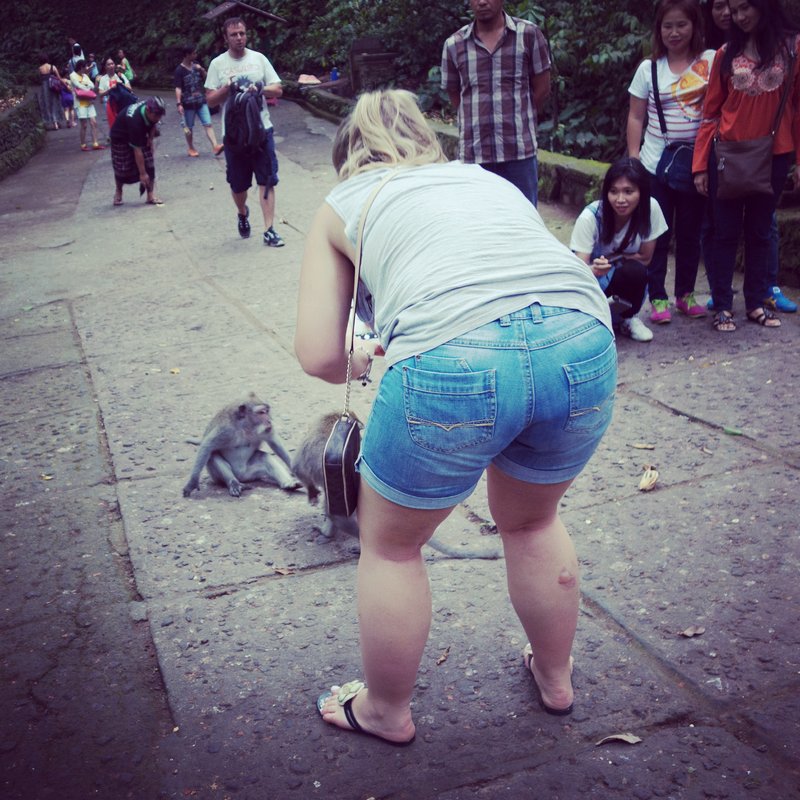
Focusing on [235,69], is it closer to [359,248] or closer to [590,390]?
[359,248]

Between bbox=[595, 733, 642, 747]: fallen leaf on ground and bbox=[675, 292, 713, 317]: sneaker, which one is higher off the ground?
bbox=[675, 292, 713, 317]: sneaker

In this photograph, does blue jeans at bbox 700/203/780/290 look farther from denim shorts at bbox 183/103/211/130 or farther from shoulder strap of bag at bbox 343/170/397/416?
denim shorts at bbox 183/103/211/130

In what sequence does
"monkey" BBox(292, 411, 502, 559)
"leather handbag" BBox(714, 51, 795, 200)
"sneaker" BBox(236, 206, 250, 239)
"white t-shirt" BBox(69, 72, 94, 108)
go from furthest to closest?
1. "white t-shirt" BBox(69, 72, 94, 108)
2. "sneaker" BBox(236, 206, 250, 239)
3. "leather handbag" BBox(714, 51, 795, 200)
4. "monkey" BBox(292, 411, 502, 559)

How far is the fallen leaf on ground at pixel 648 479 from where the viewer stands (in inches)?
157

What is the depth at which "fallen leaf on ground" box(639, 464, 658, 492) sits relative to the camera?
398cm

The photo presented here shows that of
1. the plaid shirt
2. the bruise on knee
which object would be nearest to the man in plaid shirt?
the plaid shirt

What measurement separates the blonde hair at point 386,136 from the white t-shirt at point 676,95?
387cm

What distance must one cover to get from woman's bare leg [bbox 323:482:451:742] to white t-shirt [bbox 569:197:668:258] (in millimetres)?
3679

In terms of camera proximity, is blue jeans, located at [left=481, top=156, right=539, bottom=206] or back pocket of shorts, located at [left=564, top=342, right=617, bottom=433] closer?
back pocket of shorts, located at [left=564, top=342, right=617, bottom=433]

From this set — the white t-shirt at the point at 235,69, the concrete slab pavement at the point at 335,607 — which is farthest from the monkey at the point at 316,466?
the white t-shirt at the point at 235,69

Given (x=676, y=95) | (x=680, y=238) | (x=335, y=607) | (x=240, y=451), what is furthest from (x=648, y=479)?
(x=676, y=95)

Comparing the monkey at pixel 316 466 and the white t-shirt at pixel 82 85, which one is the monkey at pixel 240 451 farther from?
the white t-shirt at pixel 82 85

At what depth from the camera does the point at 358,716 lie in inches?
103

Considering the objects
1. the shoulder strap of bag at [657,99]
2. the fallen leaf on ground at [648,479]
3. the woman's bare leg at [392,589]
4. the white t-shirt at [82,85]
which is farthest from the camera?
the white t-shirt at [82,85]
